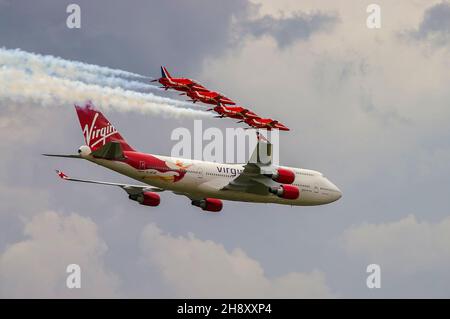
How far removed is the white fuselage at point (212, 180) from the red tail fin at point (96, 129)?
9.23 feet

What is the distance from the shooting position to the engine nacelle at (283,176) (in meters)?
103

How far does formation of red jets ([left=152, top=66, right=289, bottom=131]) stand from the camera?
309 ft

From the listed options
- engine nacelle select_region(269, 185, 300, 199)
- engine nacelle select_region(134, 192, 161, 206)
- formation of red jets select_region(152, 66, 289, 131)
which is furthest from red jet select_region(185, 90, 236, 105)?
engine nacelle select_region(134, 192, 161, 206)

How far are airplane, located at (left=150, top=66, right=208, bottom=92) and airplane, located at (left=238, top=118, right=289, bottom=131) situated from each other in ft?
15.5

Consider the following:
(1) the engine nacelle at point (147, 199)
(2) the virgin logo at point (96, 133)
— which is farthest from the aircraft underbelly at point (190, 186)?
(1) the engine nacelle at point (147, 199)

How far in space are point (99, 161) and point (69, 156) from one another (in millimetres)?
2896

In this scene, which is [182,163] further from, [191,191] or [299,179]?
[299,179]

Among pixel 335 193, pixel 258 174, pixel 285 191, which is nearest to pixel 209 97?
pixel 258 174

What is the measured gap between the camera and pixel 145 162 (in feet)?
329

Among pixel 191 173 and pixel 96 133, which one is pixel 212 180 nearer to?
pixel 191 173

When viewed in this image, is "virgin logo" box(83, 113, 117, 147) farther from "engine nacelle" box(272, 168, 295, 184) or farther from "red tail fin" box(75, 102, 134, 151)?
"engine nacelle" box(272, 168, 295, 184)
